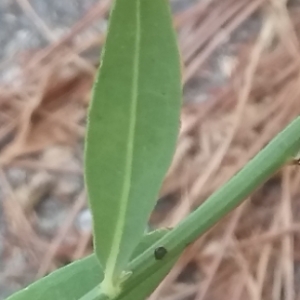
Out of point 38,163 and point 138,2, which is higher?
point 138,2

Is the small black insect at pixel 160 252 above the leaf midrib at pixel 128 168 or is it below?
below

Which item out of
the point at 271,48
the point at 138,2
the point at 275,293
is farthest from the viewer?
the point at 271,48

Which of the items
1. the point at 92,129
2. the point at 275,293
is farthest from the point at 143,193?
the point at 275,293

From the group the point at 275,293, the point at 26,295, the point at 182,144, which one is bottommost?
the point at 275,293

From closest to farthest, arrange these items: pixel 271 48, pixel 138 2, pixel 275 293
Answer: pixel 138 2
pixel 275 293
pixel 271 48

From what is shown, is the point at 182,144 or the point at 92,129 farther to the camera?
the point at 182,144

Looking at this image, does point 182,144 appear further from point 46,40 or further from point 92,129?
point 92,129
